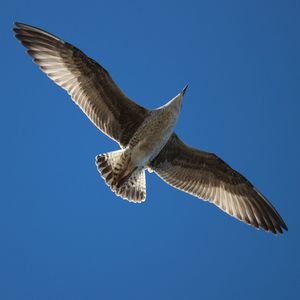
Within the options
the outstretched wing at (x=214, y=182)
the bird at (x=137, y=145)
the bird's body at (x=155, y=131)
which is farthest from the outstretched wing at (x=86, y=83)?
the outstretched wing at (x=214, y=182)

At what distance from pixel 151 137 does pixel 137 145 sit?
255 mm

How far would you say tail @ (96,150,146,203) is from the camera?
926cm

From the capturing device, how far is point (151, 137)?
9117 millimetres

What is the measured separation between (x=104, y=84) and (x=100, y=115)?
0.52 meters

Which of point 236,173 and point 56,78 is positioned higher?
point 236,173

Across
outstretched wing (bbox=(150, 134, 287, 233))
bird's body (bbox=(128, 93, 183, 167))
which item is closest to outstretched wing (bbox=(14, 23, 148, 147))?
bird's body (bbox=(128, 93, 183, 167))

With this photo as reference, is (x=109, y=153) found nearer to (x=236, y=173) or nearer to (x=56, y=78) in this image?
(x=56, y=78)

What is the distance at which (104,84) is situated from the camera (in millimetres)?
9219

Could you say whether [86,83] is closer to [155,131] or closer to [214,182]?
[155,131]

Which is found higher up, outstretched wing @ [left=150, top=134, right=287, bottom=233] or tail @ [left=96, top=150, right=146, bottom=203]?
outstretched wing @ [left=150, top=134, right=287, bottom=233]

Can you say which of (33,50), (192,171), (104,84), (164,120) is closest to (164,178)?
(192,171)

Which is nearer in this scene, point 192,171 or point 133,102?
point 133,102

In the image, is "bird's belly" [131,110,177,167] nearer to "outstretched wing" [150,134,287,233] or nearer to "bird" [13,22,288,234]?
"bird" [13,22,288,234]

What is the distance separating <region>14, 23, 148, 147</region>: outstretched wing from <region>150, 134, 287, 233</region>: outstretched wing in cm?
84
